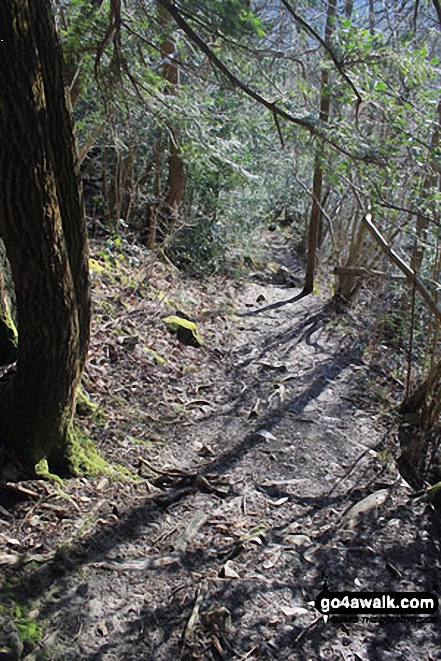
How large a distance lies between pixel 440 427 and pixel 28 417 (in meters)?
3.96

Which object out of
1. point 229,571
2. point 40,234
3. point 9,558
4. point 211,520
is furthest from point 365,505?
point 40,234

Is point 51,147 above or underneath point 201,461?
above

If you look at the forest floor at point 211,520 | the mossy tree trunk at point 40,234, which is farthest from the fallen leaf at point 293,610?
the mossy tree trunk at point 40,234

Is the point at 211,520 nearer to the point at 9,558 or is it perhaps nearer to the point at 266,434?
the point at 9,558

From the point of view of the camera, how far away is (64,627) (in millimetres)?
2801

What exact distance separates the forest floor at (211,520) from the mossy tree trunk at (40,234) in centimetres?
38

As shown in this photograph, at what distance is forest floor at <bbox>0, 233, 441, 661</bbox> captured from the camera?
2.95m

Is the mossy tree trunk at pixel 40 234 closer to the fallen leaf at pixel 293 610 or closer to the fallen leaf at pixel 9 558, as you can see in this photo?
the fallen leaf at pixel 9 558

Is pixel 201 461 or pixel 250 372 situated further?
pixel 250 372

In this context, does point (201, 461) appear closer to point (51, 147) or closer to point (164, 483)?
point (164, 483)

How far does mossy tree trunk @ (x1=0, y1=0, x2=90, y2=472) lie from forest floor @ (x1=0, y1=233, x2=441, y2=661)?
375 millimetres

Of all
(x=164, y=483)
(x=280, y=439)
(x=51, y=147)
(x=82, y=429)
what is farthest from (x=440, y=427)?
(x=51, y=147)

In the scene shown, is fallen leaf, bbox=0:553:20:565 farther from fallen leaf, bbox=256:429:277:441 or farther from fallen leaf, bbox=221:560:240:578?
fallen leaf, bbox=256:429:277:441

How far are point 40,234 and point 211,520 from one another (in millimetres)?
2310
